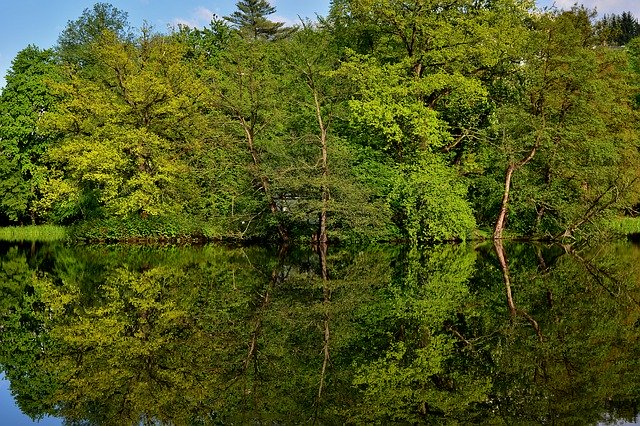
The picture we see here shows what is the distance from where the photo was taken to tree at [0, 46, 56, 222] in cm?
3869

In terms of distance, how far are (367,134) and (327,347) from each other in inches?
888

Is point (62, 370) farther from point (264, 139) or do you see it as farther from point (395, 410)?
point (264, 139)

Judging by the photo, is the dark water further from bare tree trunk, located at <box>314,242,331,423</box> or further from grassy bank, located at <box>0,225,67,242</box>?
grassy bank, located at <box>0,225,67,242</box>

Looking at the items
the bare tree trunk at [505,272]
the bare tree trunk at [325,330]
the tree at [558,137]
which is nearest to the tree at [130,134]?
the bare tree trunk at [325,330]

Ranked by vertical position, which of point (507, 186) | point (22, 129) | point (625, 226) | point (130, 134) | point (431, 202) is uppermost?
Answer: point (22, 129)

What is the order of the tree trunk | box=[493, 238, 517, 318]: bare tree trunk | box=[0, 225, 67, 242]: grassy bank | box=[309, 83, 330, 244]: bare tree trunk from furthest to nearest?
1. box=[0, 225, 67, 242]: grassy bank
2. the tree trunk
3. box=[309, 83, 330, 244]: bare tree trunk
4. box=[493, 238, 517, 318]: bare tree trunk

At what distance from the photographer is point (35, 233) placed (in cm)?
3738

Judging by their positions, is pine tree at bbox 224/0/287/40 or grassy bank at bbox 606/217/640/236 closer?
grassy bank at bbox 606/217/640/236

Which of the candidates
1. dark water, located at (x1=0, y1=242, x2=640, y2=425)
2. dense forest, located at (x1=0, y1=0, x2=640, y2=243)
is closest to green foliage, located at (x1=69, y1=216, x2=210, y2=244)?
dense forest, located at (x1=0, y1=0, x2=640, y2=243)

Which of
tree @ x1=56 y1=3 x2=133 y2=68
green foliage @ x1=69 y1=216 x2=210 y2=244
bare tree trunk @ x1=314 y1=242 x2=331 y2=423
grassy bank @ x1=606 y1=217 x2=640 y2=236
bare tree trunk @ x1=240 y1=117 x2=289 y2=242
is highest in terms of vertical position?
tree @ x1=56 y1=3 x2=133 y2=68

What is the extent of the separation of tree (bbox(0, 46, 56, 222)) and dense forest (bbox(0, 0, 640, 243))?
452cm

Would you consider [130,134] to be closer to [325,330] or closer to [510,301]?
[510,301]

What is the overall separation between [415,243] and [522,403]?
22.6 meters

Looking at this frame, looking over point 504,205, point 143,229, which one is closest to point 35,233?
point 143,229
